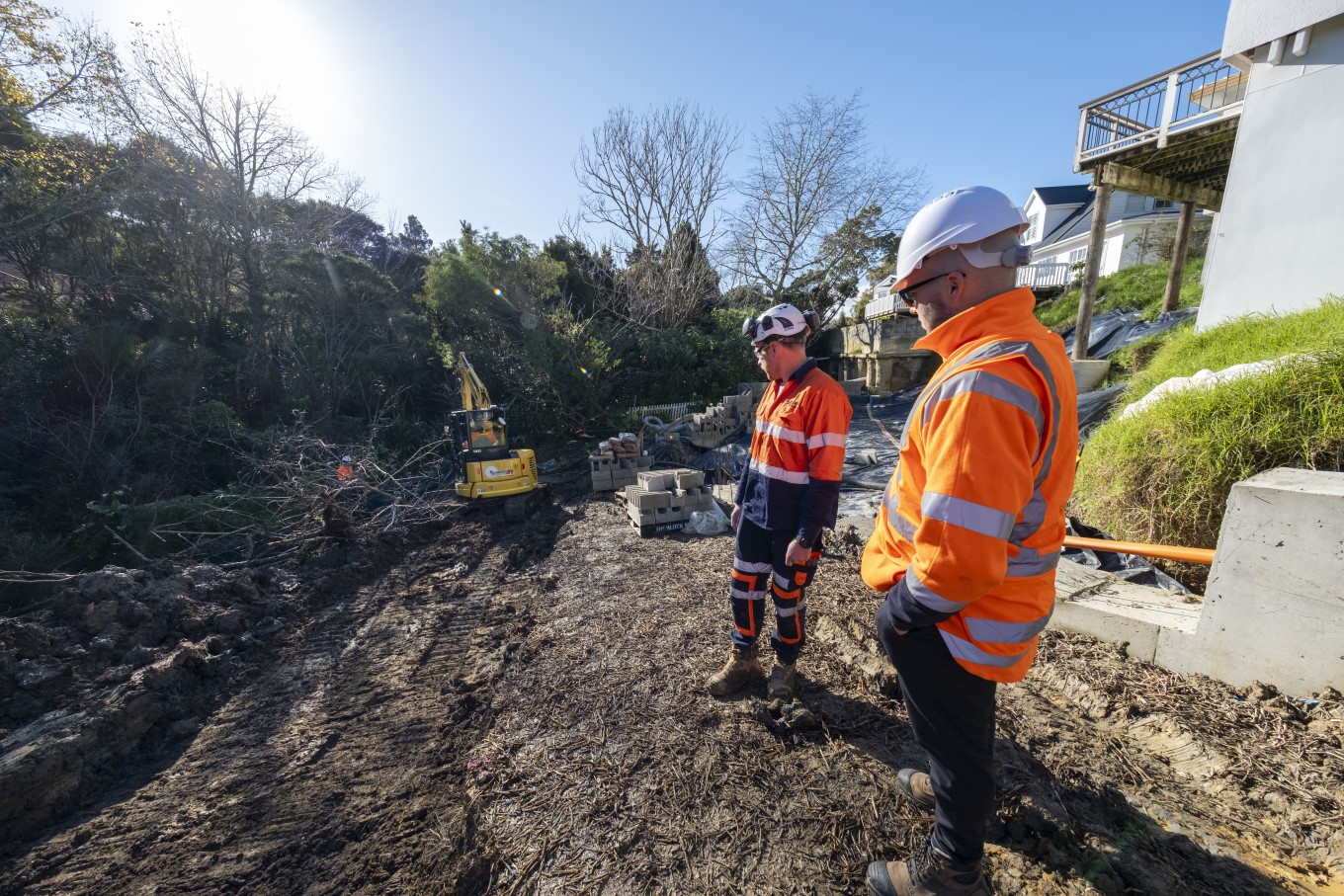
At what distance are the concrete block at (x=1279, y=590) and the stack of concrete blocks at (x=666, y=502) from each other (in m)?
4.25

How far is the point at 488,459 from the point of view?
802 cm

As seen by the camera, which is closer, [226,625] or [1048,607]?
[1048,607]

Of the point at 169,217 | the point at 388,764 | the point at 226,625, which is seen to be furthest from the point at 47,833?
Result: the point at 169,217

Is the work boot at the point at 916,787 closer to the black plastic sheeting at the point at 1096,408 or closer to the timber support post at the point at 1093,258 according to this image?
the black plastic sheeting at the point at 1096,408

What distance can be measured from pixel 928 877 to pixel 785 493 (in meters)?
1.51

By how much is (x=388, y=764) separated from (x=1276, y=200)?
10499 mm

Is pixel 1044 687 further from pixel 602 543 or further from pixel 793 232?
pixel 793 232

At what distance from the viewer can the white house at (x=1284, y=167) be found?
18.2 feet

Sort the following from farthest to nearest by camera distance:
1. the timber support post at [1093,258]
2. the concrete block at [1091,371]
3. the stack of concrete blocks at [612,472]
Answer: the timber support post at [1093,258]
the concrete block at [1091,371]
the stack of concrete blocks at [612,472]

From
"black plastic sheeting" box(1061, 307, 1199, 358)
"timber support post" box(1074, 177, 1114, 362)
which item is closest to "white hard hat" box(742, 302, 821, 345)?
"timber support post" box(1074, 177, 1114, 362)

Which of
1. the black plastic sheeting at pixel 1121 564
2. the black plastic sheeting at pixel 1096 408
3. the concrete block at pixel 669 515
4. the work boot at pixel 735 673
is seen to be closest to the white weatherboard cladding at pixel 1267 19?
the black plastic sheeting at pixel 1096 408

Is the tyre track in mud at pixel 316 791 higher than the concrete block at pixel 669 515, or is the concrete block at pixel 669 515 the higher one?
the concrete block at pixel 669 515

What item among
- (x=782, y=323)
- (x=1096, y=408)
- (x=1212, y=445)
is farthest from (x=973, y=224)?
(x=1096, y=408)

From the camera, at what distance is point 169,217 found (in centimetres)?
1167
